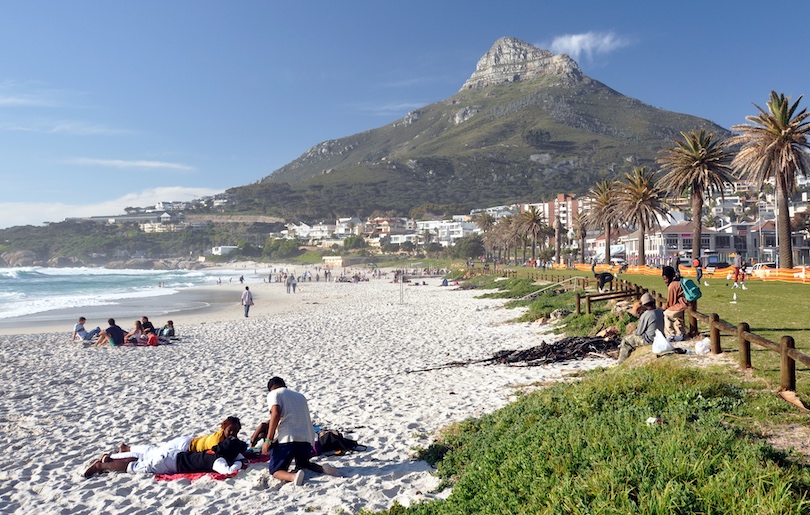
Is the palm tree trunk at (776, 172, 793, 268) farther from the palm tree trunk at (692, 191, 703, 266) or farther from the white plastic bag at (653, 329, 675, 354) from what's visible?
the white plastic bag at (653, 329, 675, 354)

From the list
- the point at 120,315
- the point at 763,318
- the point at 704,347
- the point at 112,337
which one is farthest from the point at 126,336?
the point at 763,318

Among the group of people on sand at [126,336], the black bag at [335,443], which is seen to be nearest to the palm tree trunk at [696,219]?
the group of people on sand at [126,336]

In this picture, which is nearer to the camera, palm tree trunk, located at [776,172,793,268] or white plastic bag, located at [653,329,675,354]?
white plastic bag, located at [653,329,675,354]

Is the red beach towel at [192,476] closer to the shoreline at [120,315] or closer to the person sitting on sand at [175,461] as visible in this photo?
the person sitting on sand at [175,461]

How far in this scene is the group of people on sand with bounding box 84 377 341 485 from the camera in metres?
6.63

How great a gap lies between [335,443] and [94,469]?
2.95 meters

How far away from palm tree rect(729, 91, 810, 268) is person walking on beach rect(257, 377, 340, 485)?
97.0ft

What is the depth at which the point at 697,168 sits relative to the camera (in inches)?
1378

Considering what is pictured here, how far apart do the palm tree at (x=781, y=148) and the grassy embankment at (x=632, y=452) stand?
25.9 m

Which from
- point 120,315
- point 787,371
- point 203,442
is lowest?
point 120,315

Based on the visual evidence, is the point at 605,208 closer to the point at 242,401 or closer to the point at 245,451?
the point at 242,401

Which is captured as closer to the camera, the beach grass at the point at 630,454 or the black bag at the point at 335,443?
the beach grass at the point at 630,454

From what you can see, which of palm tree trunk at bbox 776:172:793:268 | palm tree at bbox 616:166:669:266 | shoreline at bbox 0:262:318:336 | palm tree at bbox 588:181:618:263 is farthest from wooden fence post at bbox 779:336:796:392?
palm tree at bbox 588:181:618:263

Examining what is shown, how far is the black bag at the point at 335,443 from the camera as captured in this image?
7.41 meters
